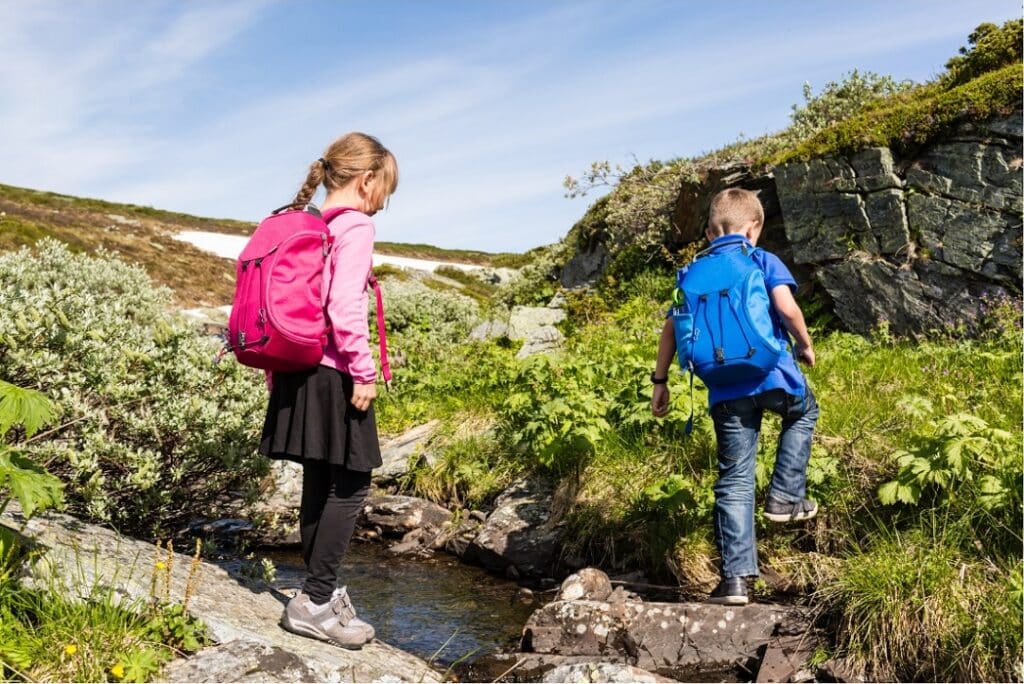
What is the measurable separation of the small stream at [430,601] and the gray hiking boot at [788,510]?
5.84 ft

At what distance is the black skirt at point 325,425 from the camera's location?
3.94 meters

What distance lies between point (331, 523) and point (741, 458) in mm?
2320

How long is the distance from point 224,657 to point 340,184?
2215mm

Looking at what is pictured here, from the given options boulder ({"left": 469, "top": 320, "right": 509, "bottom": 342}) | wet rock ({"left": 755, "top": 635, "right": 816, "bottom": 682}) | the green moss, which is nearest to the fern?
wet rock ({"left": 755, "top": 635, "right": 816, "bottom": 682})

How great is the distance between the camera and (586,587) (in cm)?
548

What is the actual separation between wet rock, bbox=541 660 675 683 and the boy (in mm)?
996

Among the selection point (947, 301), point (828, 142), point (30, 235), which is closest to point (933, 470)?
point (947, 301)

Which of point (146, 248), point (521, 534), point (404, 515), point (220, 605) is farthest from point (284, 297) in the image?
point (146, 248)

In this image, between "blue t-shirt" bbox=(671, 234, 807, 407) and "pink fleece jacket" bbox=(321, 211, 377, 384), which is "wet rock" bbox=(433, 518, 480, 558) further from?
"pink fleece jacket" bbox=(321, 211, 377, 384)

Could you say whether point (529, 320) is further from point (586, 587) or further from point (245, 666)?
point (245, 666)

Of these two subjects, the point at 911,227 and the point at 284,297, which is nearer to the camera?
the point at 284,297

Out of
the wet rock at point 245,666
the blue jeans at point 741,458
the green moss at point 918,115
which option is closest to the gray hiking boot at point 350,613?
the wet rock at point 245,666

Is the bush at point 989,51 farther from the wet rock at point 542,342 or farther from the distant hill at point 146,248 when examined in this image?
the distant hill at point 146,248

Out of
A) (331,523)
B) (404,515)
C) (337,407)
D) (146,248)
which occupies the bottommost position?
(404,515)
